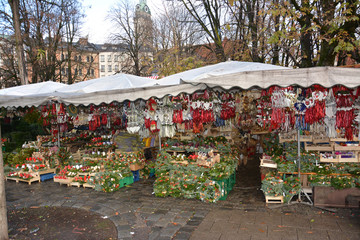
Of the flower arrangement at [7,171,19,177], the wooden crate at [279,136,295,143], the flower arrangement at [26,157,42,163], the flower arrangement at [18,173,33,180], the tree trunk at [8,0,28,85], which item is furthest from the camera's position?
the tree trunk at [8,0,28,85]

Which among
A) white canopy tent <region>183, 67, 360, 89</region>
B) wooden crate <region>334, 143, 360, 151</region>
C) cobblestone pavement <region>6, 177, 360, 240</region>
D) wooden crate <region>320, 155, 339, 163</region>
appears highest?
white canopy tent <region>183, 67, 360, 89</region>

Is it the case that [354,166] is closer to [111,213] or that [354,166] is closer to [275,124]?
[275,124]

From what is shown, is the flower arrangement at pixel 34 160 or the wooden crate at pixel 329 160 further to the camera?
the flower arrangement at pixel 34 160

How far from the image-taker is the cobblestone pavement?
4.19 metres

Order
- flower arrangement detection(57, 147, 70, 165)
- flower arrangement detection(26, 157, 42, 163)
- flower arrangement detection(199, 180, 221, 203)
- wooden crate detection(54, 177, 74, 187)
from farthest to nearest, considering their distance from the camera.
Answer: flower arrangement detection(57, 147, 70, 165)
flower arrangement detection(26, 157, 42, 163)
wooden crate detection(54, 177, 74, 187)
flower arrangement detection(199, 180, 221, 203)

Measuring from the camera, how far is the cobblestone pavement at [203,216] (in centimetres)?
419

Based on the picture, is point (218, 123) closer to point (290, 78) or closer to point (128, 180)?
point (128, 180)

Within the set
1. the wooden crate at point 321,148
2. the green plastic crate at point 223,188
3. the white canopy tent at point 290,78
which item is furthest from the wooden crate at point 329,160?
Result: the white canopy tent at point 290,78

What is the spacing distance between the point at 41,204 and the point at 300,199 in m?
5.63

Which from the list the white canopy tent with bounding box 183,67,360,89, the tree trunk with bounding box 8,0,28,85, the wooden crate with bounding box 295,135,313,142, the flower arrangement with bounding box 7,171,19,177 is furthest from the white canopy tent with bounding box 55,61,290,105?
the tree trunk with bounding box 8,0,28,85

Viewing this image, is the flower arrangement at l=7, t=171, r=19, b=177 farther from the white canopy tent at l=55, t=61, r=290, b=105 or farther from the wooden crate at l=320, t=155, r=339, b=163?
the wooden crate at l=320, t=155, r=339, b=163

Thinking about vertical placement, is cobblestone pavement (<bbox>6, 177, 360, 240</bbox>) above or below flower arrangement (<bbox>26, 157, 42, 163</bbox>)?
below

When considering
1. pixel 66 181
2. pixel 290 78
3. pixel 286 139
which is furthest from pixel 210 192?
pixel 66 181

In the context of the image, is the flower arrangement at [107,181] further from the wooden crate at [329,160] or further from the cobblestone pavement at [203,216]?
the wooden crate at [329,160]
